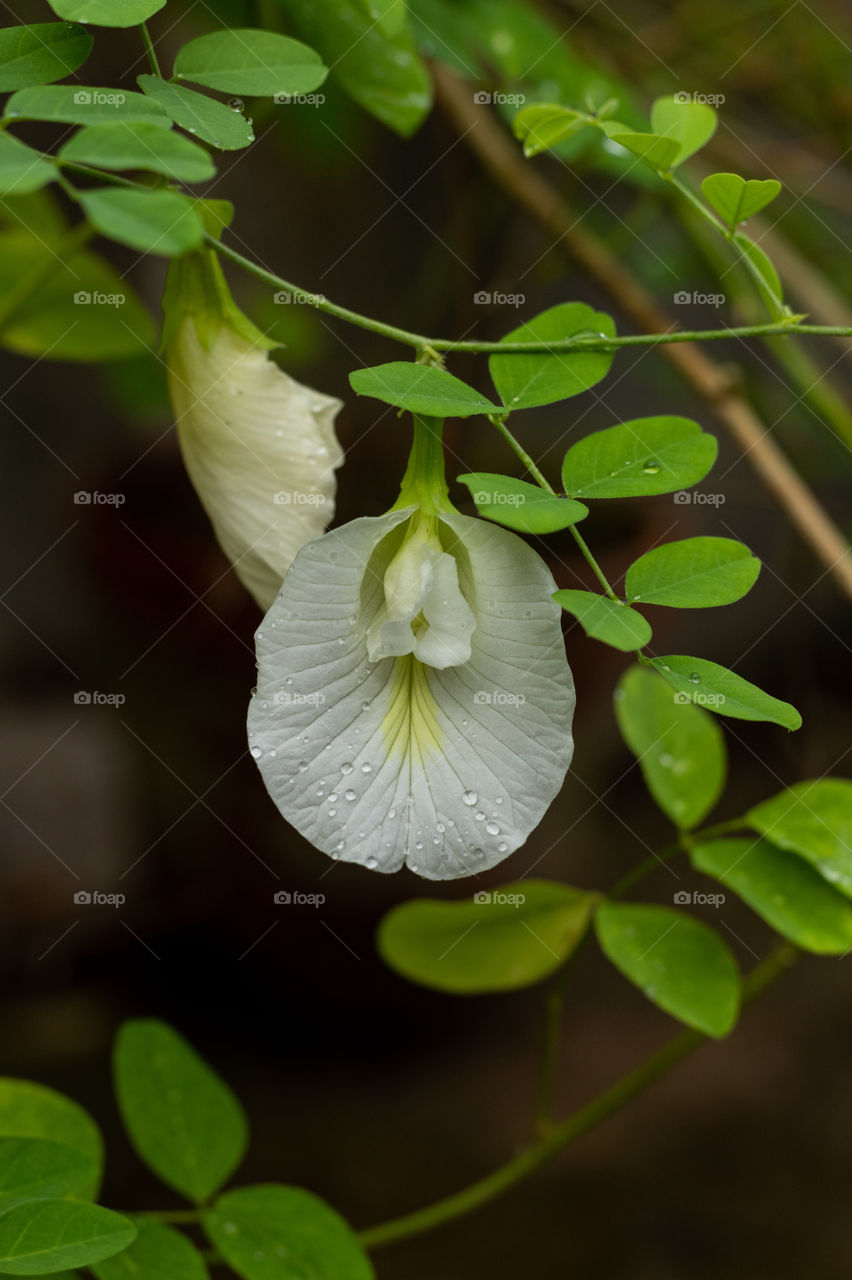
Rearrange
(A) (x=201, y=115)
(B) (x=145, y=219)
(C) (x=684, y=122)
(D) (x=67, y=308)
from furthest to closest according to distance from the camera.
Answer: (D) (x=67, y=308) < (C) (x=684, y=122) < (A) (x=201, y=115) < (B) (x=145, y=219)

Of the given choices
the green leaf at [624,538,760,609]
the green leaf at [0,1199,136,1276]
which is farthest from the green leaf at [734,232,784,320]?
the green leaf at [0,1199,136,1276]

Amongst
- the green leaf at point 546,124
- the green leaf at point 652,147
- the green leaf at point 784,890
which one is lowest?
the green leaf at point 784,890

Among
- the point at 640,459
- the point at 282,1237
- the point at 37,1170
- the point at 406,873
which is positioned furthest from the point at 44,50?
the point at 406,873

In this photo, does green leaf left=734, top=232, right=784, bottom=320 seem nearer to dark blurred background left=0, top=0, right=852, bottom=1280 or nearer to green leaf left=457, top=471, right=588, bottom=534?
green leaf left=457, top=471, right=588, bottom=534

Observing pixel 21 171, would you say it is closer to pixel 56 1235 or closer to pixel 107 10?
pixel 107 10

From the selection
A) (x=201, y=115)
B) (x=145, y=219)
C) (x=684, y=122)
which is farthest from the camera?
(x=684, y=122)

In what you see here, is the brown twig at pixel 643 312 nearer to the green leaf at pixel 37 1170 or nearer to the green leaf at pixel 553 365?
the green leaf at pixel 553 365

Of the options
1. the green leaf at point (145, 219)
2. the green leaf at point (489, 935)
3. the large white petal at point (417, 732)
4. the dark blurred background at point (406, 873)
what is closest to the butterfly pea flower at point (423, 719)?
the large white petal at point (417, 732)
